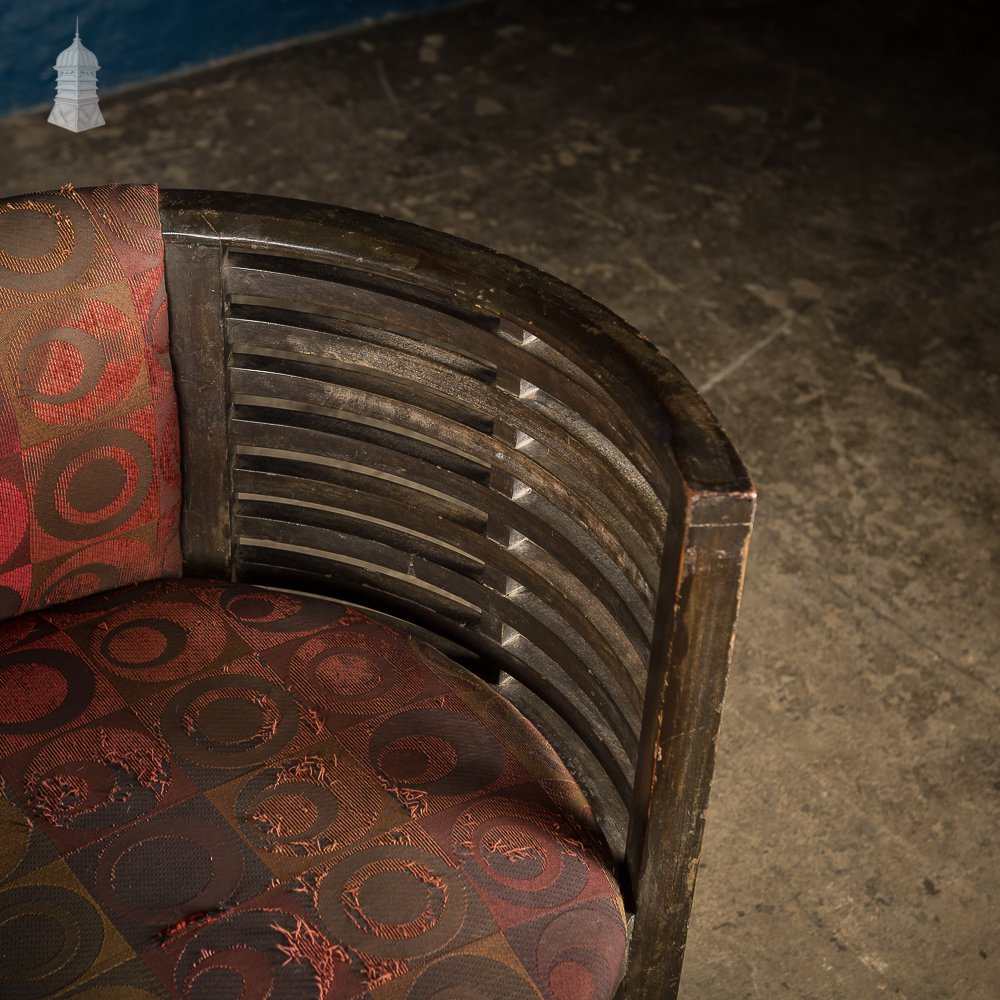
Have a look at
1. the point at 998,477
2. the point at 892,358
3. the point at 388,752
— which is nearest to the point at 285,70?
the point at 892,358

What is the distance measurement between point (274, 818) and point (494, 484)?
14.9 inches

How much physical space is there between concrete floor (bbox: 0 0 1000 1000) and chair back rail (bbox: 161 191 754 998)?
2.15 ft

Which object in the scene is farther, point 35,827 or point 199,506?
point 199,506

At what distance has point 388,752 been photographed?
1.28 meters

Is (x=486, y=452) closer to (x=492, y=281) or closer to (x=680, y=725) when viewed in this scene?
(x=492, y=281)

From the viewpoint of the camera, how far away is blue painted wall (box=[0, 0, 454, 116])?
3834 millimetres

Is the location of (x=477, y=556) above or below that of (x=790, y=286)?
below

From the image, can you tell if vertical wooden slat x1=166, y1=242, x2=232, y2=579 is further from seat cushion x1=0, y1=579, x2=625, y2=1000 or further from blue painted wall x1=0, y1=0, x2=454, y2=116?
blue painted wall x1=0, y1=0, x2=454, y2=116

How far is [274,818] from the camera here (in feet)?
3.98

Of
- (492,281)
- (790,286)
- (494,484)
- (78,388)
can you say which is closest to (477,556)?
(494,484)

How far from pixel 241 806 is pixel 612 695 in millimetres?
340

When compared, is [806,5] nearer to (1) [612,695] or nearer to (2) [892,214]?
(2) [892,214]

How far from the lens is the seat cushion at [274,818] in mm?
1109

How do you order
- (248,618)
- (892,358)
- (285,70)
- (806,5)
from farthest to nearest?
Result: (806,5) < (285,70) < (892,358) < (248,618)
